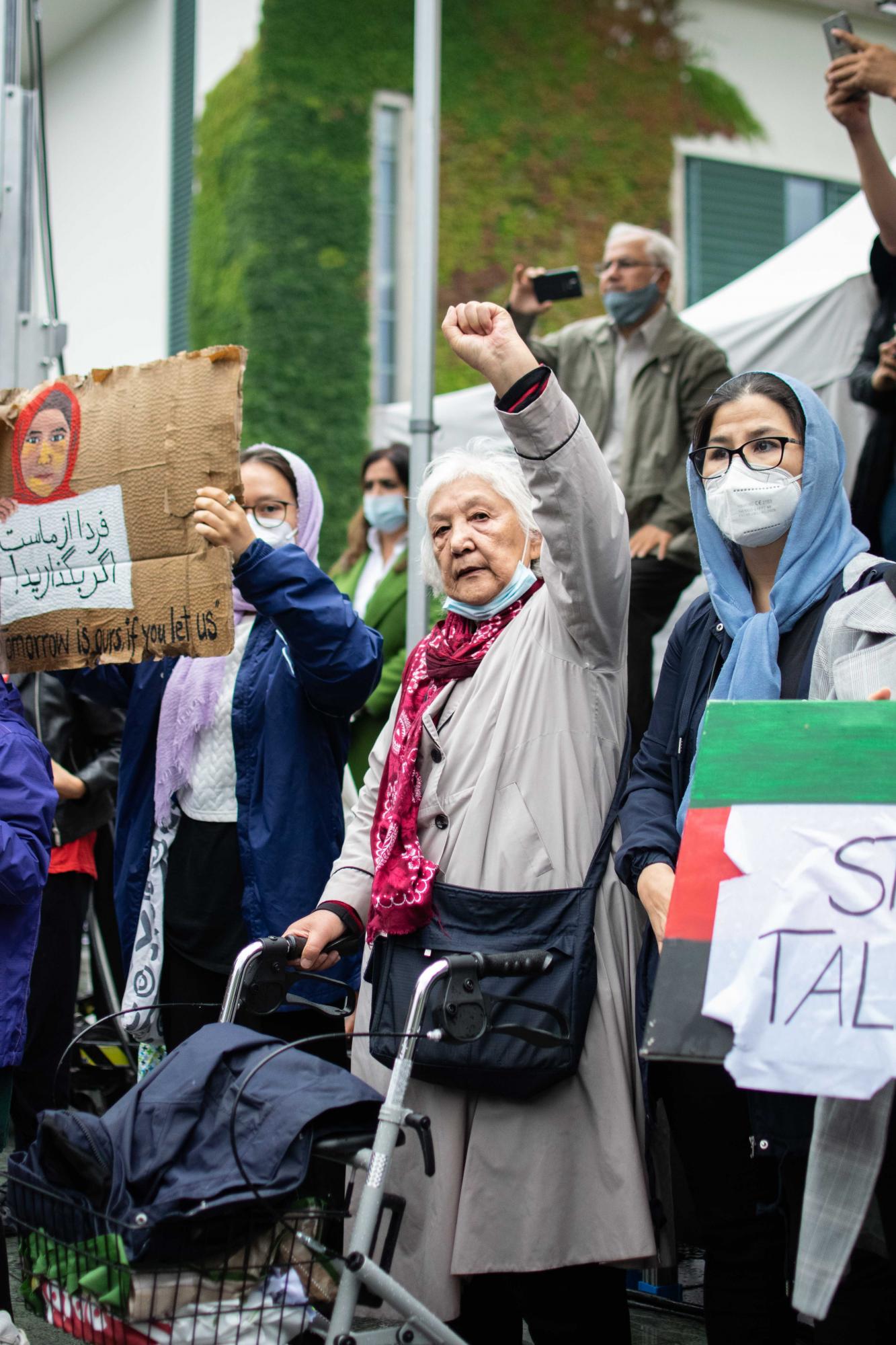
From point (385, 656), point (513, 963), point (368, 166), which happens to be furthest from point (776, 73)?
point (513, 963)

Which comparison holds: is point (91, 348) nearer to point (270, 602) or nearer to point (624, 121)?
point (624, 121)

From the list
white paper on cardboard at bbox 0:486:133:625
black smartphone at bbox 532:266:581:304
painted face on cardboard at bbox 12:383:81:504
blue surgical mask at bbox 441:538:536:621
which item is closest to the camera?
blue surgical mask at bbox 441:538:536:621

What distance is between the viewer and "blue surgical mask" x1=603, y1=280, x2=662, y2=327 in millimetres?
5543

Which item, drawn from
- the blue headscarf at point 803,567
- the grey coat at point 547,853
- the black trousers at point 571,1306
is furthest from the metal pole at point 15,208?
the black trousers at point 571,1306

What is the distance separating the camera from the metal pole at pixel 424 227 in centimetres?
490

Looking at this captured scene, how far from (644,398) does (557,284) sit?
57cm

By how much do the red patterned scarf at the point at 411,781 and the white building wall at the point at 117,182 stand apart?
472 inches

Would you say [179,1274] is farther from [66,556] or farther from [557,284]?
[557,284]

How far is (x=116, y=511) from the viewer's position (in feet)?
11.6

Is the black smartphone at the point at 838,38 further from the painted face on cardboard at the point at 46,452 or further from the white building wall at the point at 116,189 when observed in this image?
the white building wall at the point at 116,189

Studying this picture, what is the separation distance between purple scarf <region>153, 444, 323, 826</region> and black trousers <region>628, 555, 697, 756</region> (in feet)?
5.68

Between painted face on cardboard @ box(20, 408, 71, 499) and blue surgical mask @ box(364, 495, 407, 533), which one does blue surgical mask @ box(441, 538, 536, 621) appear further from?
blue surgical mask @ box(364, 495, 407, 533)

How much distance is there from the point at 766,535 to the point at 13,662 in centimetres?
199

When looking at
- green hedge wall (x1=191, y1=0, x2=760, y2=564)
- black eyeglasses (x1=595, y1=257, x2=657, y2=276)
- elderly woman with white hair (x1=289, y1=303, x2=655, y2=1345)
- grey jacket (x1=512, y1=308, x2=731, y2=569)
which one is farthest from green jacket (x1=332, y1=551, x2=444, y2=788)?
green hedge wall (x1=191, y1=0, x2=760, y2=564)
